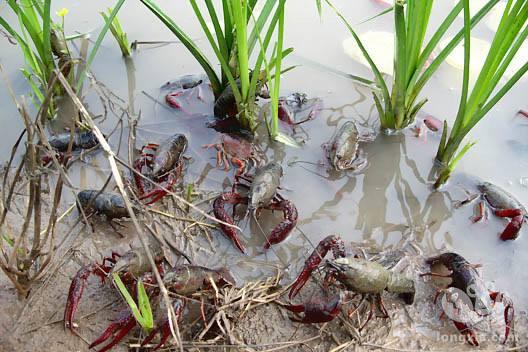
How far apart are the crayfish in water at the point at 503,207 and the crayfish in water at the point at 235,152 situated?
1469mm

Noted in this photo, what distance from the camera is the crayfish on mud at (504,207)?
317cm

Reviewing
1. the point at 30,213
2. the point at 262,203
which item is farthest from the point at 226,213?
the point at 30,213

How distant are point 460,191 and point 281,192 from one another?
122cm

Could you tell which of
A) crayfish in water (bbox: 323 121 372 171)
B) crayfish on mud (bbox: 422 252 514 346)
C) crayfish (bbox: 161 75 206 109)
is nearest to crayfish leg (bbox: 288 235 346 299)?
crayfish on mud (bbox: 422 252 514 346)

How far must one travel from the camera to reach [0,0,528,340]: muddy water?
319 cm

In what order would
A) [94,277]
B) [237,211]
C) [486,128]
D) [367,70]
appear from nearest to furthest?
[94,277]
[237,211]
[486,128]
[367,70]

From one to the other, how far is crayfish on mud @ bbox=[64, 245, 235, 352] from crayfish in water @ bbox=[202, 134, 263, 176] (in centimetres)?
92

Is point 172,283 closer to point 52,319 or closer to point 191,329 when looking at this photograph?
point 191,329

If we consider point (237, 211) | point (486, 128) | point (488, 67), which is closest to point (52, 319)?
point (237, 211)

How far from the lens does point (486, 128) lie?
3836mm

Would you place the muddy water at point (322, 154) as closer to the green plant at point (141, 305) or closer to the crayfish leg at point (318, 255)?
the crayfish leg at point (318, 255)

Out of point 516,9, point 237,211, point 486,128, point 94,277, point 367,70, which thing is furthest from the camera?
point 367,70

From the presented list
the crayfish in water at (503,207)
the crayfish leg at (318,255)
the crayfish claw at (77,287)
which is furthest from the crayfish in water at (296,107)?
the crayfish claw at (77,287)

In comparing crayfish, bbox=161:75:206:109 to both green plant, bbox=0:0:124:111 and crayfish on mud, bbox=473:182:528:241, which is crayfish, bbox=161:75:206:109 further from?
crayfish on mud, bbox=473:182:528:241
